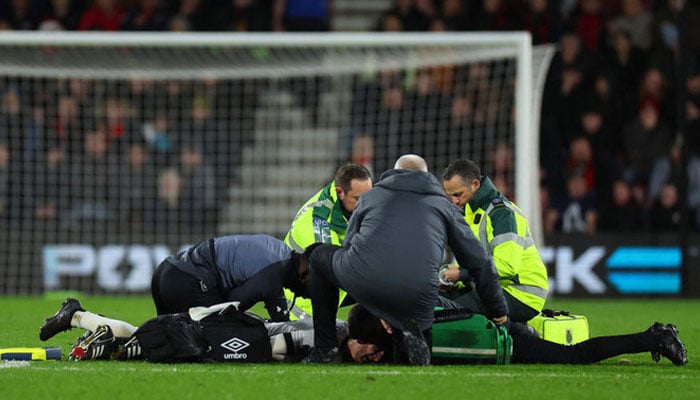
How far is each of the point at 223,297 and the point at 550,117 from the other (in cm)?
982

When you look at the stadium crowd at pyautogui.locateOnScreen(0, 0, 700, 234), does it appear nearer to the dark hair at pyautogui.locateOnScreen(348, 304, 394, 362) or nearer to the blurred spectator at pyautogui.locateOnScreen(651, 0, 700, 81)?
the blurred spectator at pyautogui.locateOnScreen(651, 0, 700, 81)

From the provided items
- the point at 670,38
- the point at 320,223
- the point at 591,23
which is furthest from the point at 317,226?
the point at 591,23

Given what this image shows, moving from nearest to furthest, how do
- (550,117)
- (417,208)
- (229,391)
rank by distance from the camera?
(229,391), (417,208), (550,117)

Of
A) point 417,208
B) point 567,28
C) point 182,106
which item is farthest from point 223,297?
point 567,28

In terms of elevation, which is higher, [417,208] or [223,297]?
[417,208]

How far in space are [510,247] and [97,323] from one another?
2806 millimetres

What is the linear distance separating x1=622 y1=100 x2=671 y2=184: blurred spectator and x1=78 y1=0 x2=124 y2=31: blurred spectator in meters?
7.46

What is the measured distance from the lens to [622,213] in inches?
658

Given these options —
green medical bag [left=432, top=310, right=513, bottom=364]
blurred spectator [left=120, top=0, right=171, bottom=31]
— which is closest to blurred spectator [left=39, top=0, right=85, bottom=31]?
blurred spectator [left=120, top=0, right=171, bottom=31]

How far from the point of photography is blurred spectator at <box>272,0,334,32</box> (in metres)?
19.2

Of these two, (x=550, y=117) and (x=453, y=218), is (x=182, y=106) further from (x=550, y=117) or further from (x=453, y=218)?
(x=453, y=218)

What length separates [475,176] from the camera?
9086 millimetres

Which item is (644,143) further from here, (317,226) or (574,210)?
(317,226)

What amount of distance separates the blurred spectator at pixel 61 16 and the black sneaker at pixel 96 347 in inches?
450
